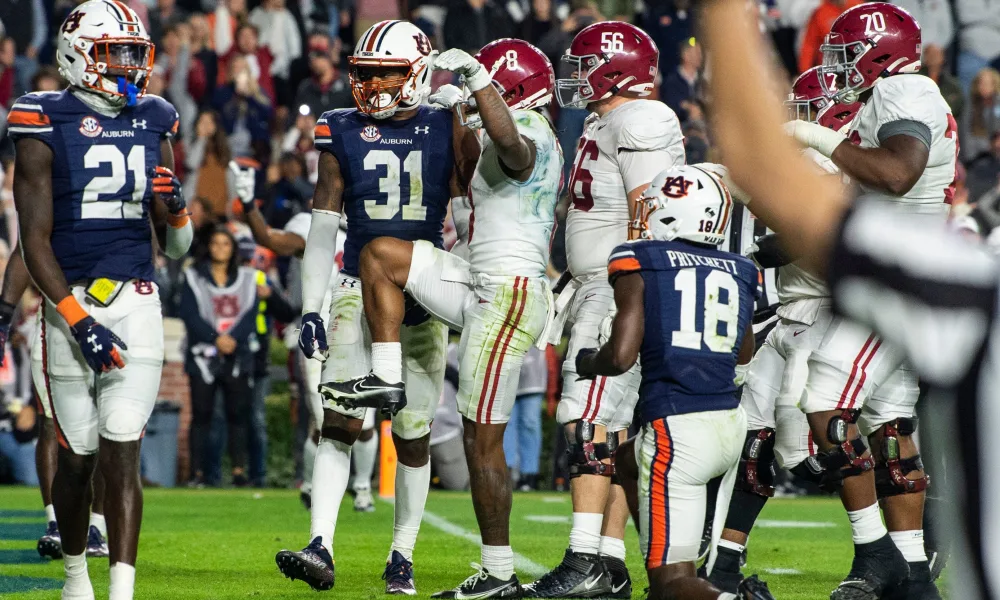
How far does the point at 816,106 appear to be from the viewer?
644cm

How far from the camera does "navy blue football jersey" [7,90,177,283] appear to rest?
471cm

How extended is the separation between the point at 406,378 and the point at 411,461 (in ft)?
1.15

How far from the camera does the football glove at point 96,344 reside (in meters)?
4.43

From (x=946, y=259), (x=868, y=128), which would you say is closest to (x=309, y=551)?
(x=868, y=128)

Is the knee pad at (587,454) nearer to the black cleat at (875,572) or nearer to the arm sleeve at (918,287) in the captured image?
the black cleat at (875,572)

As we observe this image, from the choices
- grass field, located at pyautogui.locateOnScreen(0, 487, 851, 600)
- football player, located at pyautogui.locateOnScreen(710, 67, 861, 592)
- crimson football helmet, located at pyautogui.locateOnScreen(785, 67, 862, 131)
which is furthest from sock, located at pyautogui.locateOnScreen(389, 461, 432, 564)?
crimson football helmet, located at pyautogui.locateOnScreen(785, 67, 862, 131)

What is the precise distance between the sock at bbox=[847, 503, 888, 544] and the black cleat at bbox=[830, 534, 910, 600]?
0.06 ft

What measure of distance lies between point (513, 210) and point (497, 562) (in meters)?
1.39

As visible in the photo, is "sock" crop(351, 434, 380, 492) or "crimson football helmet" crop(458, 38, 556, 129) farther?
"sock" crop(351, 434, 380, 492)

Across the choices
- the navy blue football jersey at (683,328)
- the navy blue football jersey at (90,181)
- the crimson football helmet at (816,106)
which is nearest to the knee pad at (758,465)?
the navy blue football jersey at (683,328)

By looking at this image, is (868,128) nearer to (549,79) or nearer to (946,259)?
(549,79)

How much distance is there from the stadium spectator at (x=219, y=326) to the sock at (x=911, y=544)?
714 centimetres

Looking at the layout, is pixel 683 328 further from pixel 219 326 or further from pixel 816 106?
pixel 219 326

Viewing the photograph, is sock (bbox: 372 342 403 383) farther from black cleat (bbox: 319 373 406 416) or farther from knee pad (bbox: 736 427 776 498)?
knee pad (bbox: 736 427 776 498)
